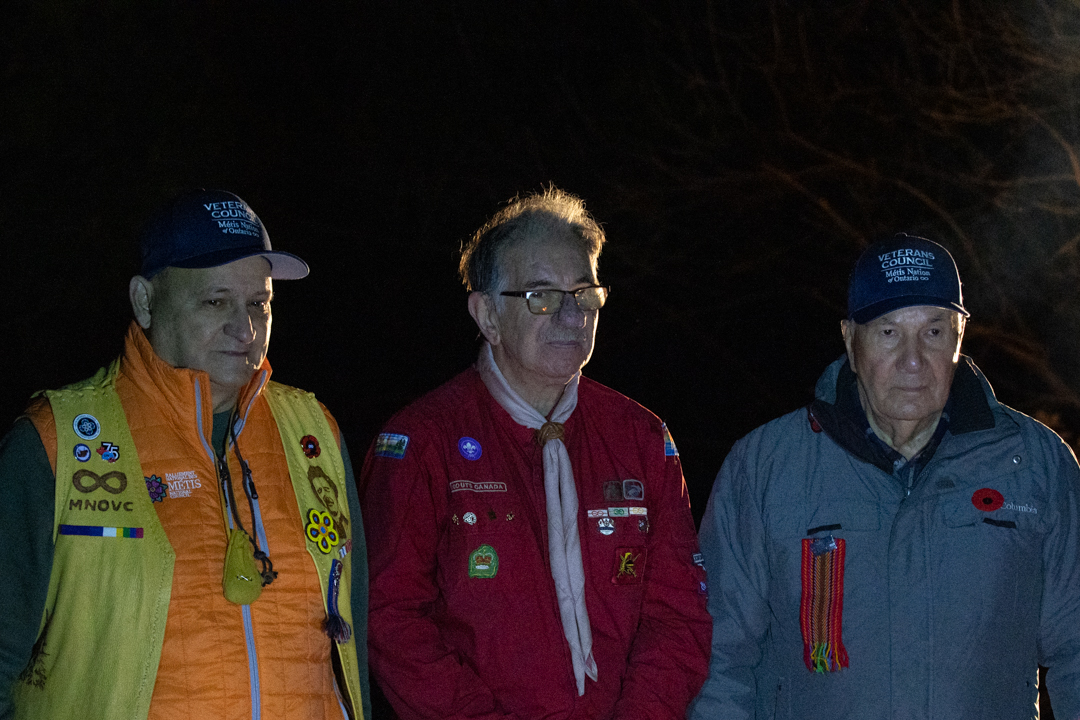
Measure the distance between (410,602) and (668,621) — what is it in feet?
2.31

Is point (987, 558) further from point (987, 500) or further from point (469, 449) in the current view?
point (469, 449)

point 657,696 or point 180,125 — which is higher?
point 180,125

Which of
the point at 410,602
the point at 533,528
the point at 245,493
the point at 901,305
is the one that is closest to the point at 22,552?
the point at 245,493

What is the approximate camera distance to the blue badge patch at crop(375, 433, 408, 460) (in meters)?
2.96

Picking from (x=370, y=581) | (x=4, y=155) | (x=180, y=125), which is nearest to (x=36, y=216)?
(x=4, y=155)

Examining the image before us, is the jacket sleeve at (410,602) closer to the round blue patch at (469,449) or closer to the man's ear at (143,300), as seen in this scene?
the round blue patch at (469,449)

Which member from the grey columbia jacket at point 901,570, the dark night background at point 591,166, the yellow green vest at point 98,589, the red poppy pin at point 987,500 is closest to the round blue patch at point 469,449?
the grey columbia jacket at point 901,570

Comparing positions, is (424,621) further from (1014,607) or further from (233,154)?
(233,154)

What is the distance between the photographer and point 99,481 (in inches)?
96.9

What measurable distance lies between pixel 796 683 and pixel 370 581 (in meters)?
1.15

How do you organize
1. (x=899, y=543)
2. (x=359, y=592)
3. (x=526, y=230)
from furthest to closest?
(x=526, y=230) → (x=899, y=543) → (x=359, y=592)

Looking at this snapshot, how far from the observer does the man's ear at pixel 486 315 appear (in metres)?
3.20

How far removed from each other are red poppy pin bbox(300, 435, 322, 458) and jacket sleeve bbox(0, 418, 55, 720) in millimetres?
619

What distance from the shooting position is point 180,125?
7.47 meters
